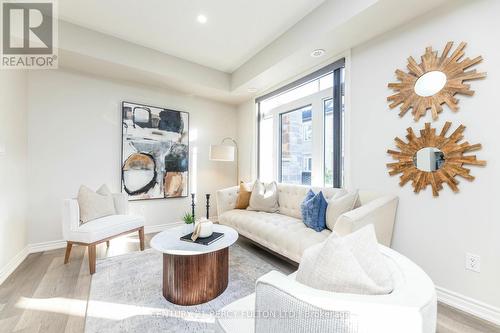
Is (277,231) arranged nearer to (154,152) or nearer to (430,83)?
(430,83)

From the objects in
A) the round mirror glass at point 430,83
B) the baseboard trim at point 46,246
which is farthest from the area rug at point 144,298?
the round mirror glass at point 430,83

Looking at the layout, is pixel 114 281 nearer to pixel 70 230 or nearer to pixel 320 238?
pixel 70 230

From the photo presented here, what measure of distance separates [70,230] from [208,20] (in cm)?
275

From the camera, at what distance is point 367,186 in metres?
2.41

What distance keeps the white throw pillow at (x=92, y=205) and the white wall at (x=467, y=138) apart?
9.93 feet

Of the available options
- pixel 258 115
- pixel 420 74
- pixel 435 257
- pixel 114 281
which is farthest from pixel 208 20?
pixel 435 257

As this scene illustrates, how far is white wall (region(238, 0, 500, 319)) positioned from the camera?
5.37ft

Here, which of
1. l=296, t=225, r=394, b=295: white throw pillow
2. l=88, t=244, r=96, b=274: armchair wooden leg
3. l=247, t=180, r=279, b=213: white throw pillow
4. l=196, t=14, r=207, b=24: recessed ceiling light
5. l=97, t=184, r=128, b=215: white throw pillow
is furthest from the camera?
l=247, t=180, r=279, b=213: white throw pillow

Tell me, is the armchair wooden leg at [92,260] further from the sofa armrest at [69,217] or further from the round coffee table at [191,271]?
the round coffee table at [191,271]

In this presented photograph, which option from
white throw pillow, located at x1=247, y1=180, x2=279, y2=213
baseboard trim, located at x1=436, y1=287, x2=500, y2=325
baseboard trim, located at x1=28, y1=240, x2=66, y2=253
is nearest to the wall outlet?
baseboard trim, located at x1=436, y1=287, x2=500, y2=325

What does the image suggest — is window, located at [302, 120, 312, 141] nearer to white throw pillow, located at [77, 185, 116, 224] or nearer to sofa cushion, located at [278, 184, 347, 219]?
sofa cushion, located at [278, 184, 347, 219]

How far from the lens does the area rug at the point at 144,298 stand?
1.51m

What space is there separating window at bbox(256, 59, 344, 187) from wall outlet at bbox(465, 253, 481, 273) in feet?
4.20

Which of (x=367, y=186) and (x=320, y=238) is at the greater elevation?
(x=367, y=186)
